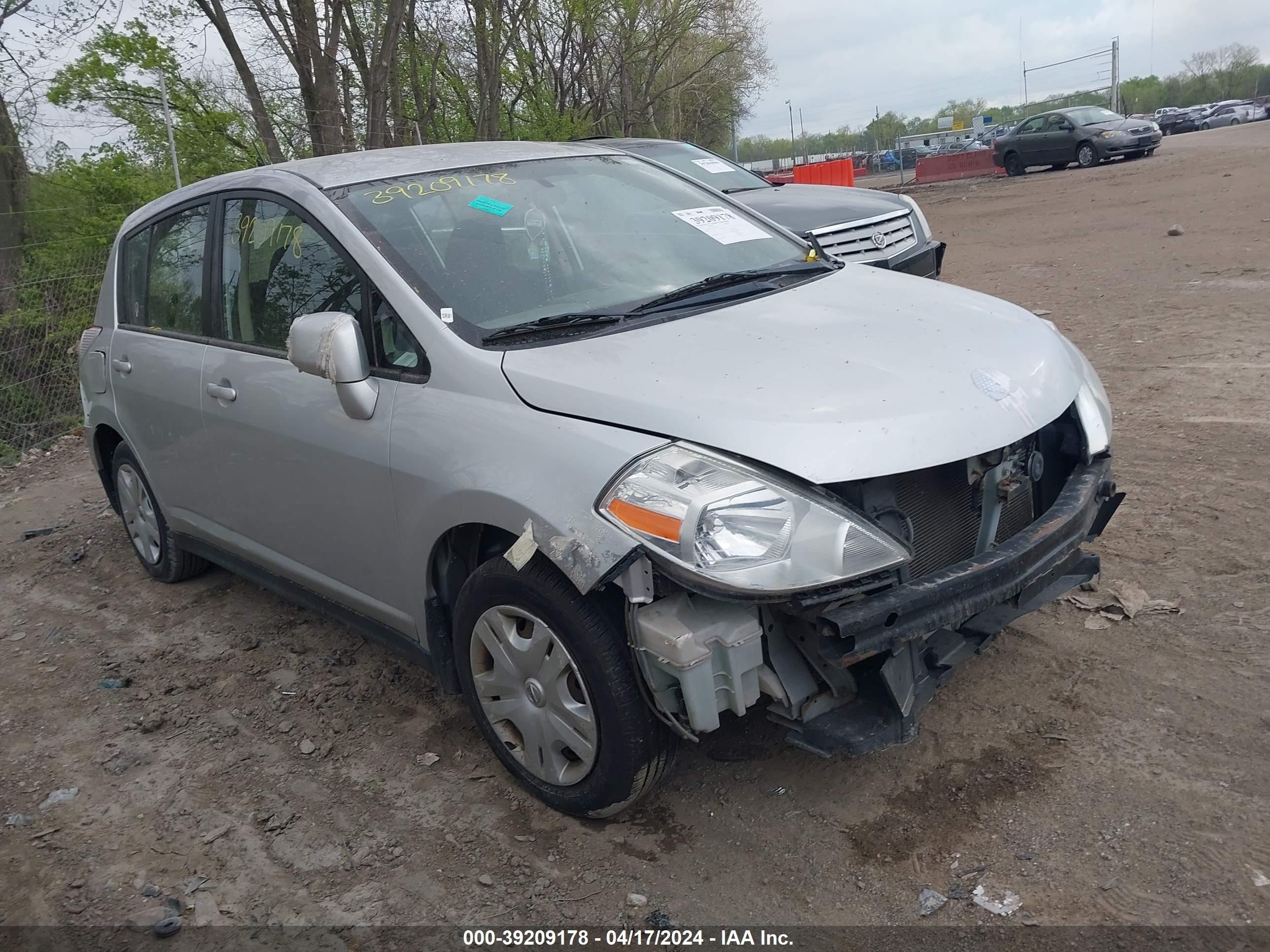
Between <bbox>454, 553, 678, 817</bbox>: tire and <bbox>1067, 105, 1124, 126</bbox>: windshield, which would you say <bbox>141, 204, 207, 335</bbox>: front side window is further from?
<bbox>1067, 105, 1124, 126</bbox>: windshield

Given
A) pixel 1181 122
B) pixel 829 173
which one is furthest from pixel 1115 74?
pixel 829 173

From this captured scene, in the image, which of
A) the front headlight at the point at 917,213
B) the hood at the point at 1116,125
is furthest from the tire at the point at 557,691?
the hood at the point at 1116,125

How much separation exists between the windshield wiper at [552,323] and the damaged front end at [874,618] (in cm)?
94

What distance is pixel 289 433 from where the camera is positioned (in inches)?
140

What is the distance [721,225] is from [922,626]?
78.3 inches

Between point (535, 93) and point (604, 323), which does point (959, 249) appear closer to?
point (604, 323)

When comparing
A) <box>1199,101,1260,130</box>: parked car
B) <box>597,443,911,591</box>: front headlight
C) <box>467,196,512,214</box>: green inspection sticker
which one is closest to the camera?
<box>597,443,911,591</box>: front headlight

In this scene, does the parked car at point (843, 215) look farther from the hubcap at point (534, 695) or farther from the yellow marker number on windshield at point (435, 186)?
the hubcap at point (534, 695)

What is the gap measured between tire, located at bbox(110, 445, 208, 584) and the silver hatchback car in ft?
2.89

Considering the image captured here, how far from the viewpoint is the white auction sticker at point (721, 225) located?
12.8 feet

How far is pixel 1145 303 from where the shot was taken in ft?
27.0

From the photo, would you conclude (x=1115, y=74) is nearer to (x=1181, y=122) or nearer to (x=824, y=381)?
(x=1181, y=122)

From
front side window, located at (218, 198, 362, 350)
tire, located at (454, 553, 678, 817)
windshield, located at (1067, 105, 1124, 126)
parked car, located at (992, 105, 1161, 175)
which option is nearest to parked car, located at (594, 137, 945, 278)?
front side window, located at (218, 198, 362, 350)

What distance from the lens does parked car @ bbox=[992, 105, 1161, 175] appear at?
23.7 m
